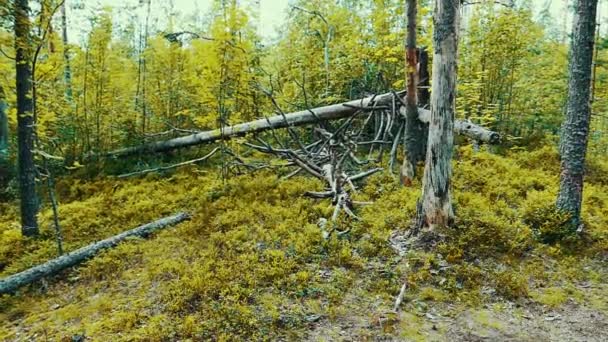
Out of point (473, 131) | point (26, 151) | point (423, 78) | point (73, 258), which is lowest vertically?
point (73, 258)

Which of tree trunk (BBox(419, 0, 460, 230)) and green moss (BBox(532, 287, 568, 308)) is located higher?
tree trunk (BBox(419, 0, 460, 230))

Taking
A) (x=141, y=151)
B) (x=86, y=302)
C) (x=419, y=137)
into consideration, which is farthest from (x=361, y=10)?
(x=86, y=302)

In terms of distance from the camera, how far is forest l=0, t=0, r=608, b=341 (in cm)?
454

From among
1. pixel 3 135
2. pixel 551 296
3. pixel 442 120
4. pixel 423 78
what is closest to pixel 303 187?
pixel 442 120

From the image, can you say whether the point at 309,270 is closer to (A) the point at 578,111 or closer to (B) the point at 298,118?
(A) the point at 578,111

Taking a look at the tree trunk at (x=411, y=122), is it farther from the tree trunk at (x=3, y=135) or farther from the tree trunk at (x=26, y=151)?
the tree trunk at (x=3, y=135)

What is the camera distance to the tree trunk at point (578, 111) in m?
5.52

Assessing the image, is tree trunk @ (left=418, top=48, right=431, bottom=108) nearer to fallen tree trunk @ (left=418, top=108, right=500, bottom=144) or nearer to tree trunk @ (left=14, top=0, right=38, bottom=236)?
fallen tree trunk @ (left=418, top=108, right=500, bottom=144)

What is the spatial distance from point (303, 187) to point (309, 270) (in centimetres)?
Answer: 292

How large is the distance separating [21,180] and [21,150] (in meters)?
0.54

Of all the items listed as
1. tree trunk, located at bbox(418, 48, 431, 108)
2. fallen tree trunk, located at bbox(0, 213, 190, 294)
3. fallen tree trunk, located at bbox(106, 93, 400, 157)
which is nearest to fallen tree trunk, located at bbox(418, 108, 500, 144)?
tree trunk, located at bbox(418, 48, 431, 108)

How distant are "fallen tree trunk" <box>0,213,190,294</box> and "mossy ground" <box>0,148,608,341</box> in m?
0.15

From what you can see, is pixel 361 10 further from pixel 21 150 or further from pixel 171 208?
pixel 21 150

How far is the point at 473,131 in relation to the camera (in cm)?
691
